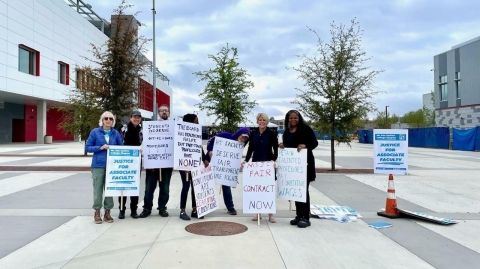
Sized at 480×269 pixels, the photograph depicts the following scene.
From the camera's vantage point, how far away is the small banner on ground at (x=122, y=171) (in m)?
6.15

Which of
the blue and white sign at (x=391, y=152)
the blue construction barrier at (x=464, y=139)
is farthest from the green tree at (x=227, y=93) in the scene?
the blue construction barrier at (x=464, y=139)

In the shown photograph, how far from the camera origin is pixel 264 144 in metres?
6.32

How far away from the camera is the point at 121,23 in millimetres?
14453

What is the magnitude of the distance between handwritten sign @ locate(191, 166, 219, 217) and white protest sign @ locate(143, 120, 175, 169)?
0.53 metres

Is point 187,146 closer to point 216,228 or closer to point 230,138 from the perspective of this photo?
point 230,138

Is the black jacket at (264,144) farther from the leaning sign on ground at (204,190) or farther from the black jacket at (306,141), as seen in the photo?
the leaning sign on ground at (204,190)

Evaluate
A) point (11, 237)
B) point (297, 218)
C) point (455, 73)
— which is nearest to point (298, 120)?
point (297, 218)

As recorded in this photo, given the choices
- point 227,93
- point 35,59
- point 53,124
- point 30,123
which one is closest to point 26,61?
point 35,59

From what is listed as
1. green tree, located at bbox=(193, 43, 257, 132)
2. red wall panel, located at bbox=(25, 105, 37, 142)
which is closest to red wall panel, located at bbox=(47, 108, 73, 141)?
red wall panel, located at bbox=(25, 105, 37, 142)

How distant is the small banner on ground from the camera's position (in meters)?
6.15

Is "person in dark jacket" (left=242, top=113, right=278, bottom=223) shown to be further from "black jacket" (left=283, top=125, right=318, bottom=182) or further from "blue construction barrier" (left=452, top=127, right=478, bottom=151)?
"blue construction barrier" (left=452, top=127, right=478, bottom=151)

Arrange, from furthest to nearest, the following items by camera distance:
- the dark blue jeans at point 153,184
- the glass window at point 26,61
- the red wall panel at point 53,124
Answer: the red wall panel at point 53,124 < the glass window at point 26,61 < the dark blue jeans at point 153,184

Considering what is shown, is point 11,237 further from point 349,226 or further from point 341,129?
point 341,129

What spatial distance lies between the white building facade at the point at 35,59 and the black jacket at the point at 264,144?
20360 mm
